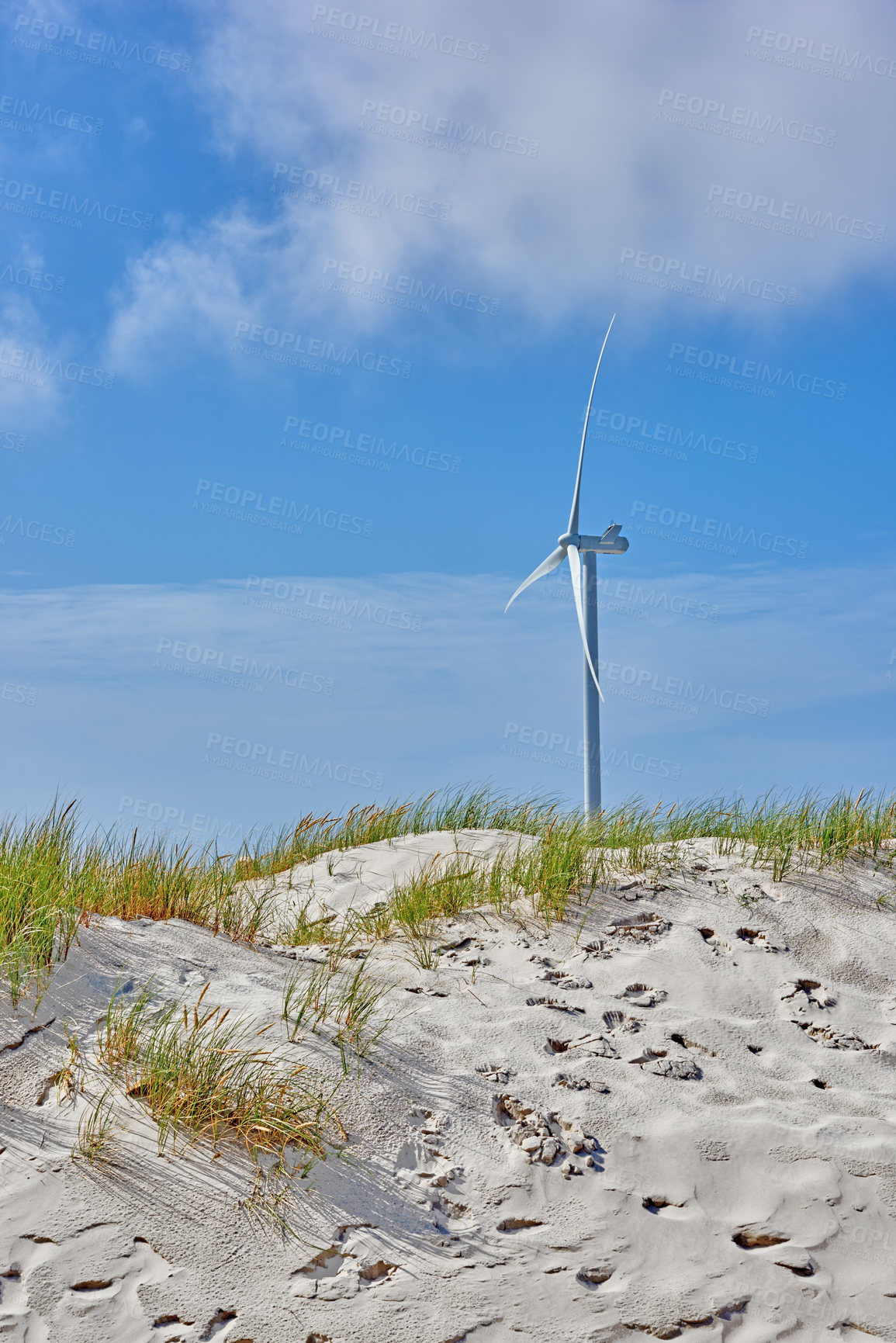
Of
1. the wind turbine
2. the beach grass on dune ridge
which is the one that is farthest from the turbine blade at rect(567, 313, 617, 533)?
the beach grass on dune ridge

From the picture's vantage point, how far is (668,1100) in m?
4.91

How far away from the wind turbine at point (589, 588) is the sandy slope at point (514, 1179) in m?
7.38

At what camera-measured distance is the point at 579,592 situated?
14.6 meters

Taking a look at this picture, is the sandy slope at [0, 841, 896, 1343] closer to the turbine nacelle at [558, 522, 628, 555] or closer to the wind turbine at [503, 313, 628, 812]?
the wind turbine at [503, 313, 628, 812]

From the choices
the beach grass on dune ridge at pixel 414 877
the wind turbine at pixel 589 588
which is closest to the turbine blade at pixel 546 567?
the wind turbine at pixel 589 588

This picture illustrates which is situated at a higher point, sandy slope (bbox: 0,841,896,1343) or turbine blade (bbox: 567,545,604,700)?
turbine blade (bbox: 567,545,604,700)

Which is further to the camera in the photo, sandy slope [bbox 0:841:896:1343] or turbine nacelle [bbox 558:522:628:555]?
turbine nacelle [bbox 558:522:628:555]

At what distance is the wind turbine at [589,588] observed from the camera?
13891 millimetres

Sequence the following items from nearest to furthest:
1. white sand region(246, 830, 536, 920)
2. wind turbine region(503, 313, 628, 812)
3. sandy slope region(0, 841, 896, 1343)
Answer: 1. sandy slope region(0, 841, 896, 1343)
2. white sand region(246, 830, 536, 920)
3. wind turbine region(503, 313, 628, 812)

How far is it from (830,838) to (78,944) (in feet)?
19.0

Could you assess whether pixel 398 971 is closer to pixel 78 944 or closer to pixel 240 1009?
pixel 240 1009

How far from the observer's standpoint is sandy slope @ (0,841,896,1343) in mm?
3691

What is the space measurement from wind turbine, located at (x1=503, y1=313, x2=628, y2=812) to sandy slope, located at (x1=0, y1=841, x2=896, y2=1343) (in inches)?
291

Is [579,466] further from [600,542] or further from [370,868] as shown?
[370,868]
